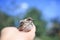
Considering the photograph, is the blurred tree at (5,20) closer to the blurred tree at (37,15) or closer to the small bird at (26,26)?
the blurred tree at (37,15)

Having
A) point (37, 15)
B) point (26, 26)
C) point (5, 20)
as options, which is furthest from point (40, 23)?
point (26, 26)

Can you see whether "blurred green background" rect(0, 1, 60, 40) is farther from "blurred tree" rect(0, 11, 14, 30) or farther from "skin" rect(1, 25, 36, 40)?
"skin" rect(1, 25, 36, 40)

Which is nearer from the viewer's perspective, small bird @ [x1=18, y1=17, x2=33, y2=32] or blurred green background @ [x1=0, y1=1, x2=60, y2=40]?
small bird @ [x1=18, y1=17, x2=33, y2=32]

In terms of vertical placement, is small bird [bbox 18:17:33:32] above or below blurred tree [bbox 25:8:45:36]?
below

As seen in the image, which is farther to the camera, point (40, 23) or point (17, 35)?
point (40, 23)

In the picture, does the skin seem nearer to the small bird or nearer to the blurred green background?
the small bird

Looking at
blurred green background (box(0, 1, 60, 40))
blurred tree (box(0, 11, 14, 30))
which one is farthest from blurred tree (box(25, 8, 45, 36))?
blurred tree (box(0, 11, 14, 30))

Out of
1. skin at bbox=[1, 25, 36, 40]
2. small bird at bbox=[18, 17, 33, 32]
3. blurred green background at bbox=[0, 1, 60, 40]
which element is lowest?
skin at bbox=[1, 25, 36, 40]

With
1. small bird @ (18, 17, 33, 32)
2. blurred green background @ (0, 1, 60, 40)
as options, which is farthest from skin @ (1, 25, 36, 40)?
blurred green background @ (0, 1, 60, 40)

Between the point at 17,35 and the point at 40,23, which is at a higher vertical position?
the point at 40,23

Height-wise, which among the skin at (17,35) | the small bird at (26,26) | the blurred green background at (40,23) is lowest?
the skin at (17,35)

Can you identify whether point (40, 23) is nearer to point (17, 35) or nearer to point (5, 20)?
point (5, 20)

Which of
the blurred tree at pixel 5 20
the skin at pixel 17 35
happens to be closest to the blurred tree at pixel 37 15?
the blurred tree at pixel 5 20
